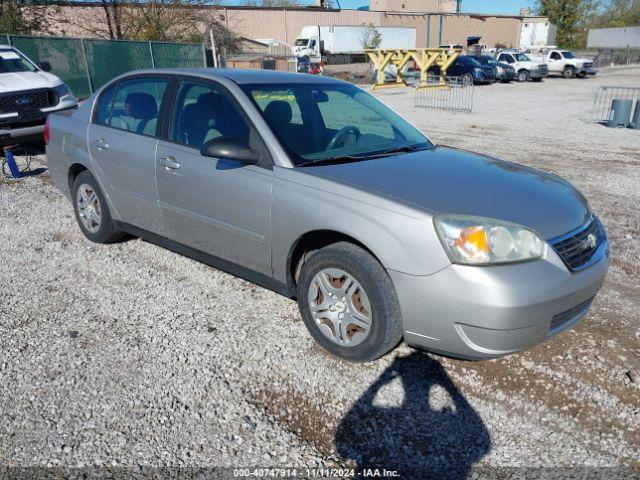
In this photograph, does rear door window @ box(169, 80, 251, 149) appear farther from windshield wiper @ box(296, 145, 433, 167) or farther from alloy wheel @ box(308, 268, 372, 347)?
alloy wheel @ box(308, 268, 372, 347)

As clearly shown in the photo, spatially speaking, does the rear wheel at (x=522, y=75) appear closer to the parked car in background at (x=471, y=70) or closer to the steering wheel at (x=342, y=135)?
the parked car in background at (x=471, y=70)

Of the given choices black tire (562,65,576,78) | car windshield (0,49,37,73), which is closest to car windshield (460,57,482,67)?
black tire (562,65,576,78)

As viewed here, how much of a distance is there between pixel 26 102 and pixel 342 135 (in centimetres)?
736

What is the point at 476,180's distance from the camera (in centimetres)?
335

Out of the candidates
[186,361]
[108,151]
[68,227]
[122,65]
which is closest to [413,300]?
[186,361]

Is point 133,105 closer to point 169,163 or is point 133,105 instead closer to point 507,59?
point 169,163

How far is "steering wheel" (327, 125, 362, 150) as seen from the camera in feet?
12.3

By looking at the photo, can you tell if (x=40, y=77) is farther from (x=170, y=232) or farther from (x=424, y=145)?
(x=424, y=145)

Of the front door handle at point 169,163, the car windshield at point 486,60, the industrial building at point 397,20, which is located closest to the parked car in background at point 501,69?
the car windshield at point 486,60

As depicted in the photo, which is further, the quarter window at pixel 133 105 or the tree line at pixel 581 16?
the tree line at pixel 581 16

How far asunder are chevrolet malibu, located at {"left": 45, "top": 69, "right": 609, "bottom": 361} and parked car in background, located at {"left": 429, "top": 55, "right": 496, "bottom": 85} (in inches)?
1116

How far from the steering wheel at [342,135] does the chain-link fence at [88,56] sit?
15.7 meters

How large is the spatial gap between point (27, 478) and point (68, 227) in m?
3.86

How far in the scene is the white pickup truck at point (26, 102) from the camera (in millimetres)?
8728
